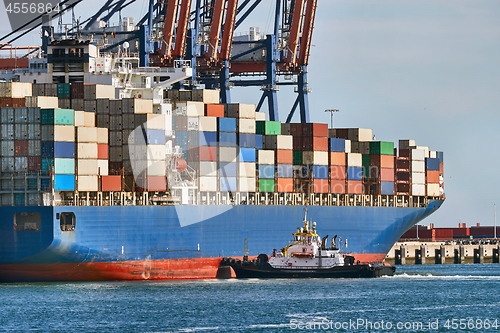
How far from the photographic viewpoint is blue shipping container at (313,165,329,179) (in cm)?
7869

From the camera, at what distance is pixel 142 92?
76.6 m

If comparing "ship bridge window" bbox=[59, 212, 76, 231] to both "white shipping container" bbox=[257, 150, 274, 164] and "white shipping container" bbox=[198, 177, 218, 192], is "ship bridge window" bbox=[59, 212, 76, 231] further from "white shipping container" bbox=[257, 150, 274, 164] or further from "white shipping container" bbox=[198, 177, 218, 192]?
"white shipping container" bbox=[257, 150, 274, 164]

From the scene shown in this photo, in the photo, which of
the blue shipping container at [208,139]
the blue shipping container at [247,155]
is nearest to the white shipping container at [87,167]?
the blue shipping container at [208,139]

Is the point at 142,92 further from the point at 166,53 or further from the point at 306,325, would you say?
the point at 306,325

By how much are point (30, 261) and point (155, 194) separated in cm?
778

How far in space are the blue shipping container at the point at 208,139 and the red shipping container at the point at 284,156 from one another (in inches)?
197

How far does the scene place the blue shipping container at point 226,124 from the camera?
74.1 meters

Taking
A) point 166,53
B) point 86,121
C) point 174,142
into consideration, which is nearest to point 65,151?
point 86,121

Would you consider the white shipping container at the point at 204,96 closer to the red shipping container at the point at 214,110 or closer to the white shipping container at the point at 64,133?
the red shipping container at the point at 214,110

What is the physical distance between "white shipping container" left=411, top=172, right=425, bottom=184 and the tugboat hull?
1379 centimetres

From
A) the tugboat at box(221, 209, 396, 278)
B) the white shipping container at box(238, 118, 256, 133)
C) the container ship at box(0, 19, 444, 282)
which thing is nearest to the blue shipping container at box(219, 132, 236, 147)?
the container ship at box(0, 19, 444, 282)

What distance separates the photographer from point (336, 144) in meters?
80.1

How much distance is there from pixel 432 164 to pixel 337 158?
983cm

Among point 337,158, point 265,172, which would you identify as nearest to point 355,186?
point 337,158
